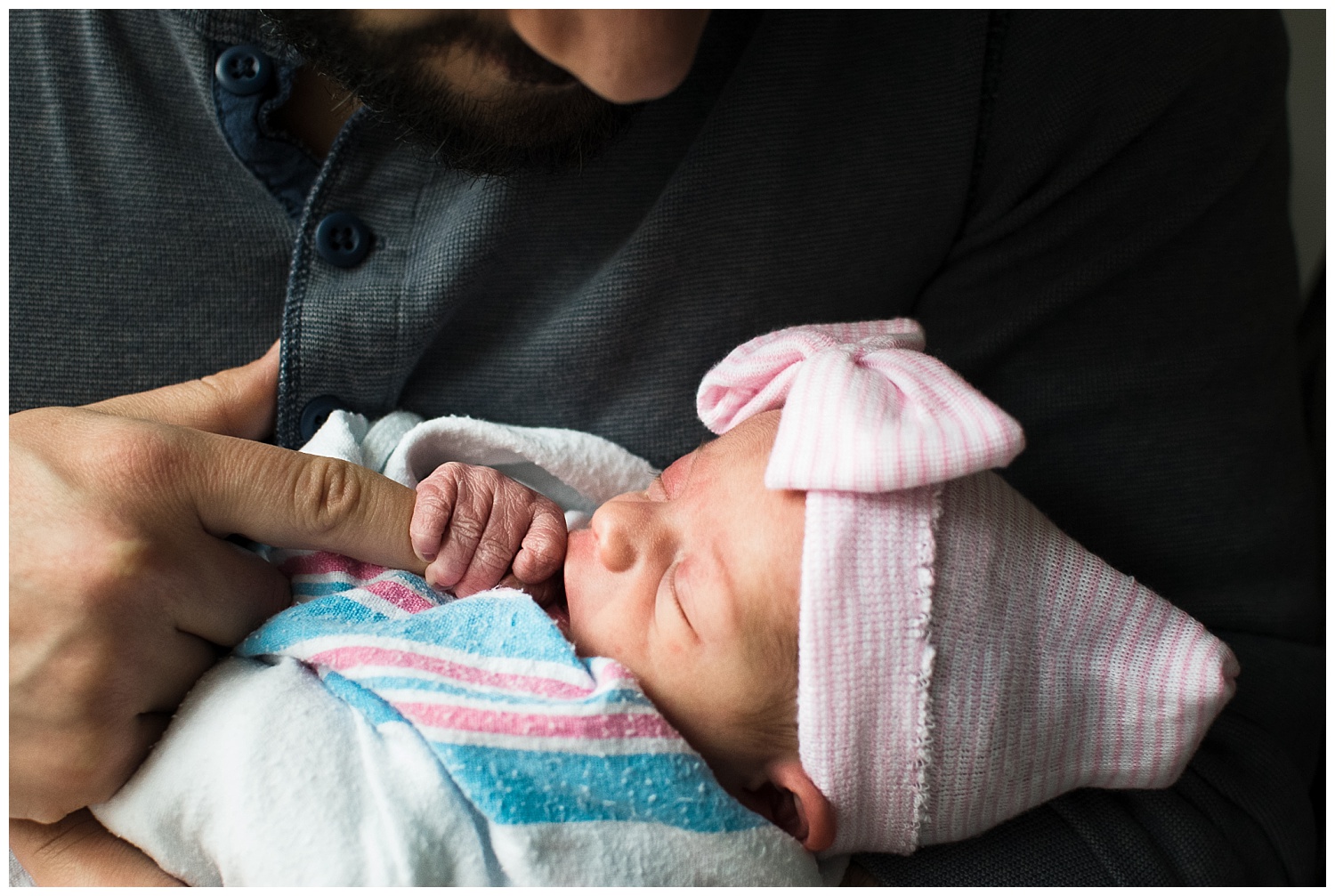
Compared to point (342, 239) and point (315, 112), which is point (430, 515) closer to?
point (342, 239)

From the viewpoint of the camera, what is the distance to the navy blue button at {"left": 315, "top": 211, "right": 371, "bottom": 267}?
1235mm

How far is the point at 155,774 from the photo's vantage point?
1000 mm

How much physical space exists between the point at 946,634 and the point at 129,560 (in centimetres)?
89

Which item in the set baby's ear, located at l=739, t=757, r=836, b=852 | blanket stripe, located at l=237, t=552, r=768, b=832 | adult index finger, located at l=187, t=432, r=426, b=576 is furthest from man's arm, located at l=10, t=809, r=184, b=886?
baby's ear, located at l=739, t=757, r=836, b=852

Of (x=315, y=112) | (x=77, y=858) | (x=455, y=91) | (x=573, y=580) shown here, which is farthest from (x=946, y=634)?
(x=315, y=112)

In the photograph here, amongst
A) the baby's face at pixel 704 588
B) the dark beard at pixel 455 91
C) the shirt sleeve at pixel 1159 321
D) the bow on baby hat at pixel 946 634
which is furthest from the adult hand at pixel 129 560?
the shirt sleeve at pixel 1159 321

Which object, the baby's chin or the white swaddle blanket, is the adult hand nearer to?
the white swaddle blanket

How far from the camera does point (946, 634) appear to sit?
3.48 feet

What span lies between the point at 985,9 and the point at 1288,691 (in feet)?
3.67

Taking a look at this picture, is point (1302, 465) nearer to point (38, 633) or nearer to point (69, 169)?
point (38, 633)

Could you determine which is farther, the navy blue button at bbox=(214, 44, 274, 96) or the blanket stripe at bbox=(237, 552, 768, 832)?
the navy blue button at bbox=(214, 44, 274, 96)

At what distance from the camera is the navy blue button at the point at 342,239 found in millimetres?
1235

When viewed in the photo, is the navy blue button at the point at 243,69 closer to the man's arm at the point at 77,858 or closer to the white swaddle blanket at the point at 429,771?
the white swaddle blanket at the point at 429,771

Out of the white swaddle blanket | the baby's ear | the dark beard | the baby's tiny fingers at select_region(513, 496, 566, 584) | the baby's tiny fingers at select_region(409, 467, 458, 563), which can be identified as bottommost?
the baby's ear
